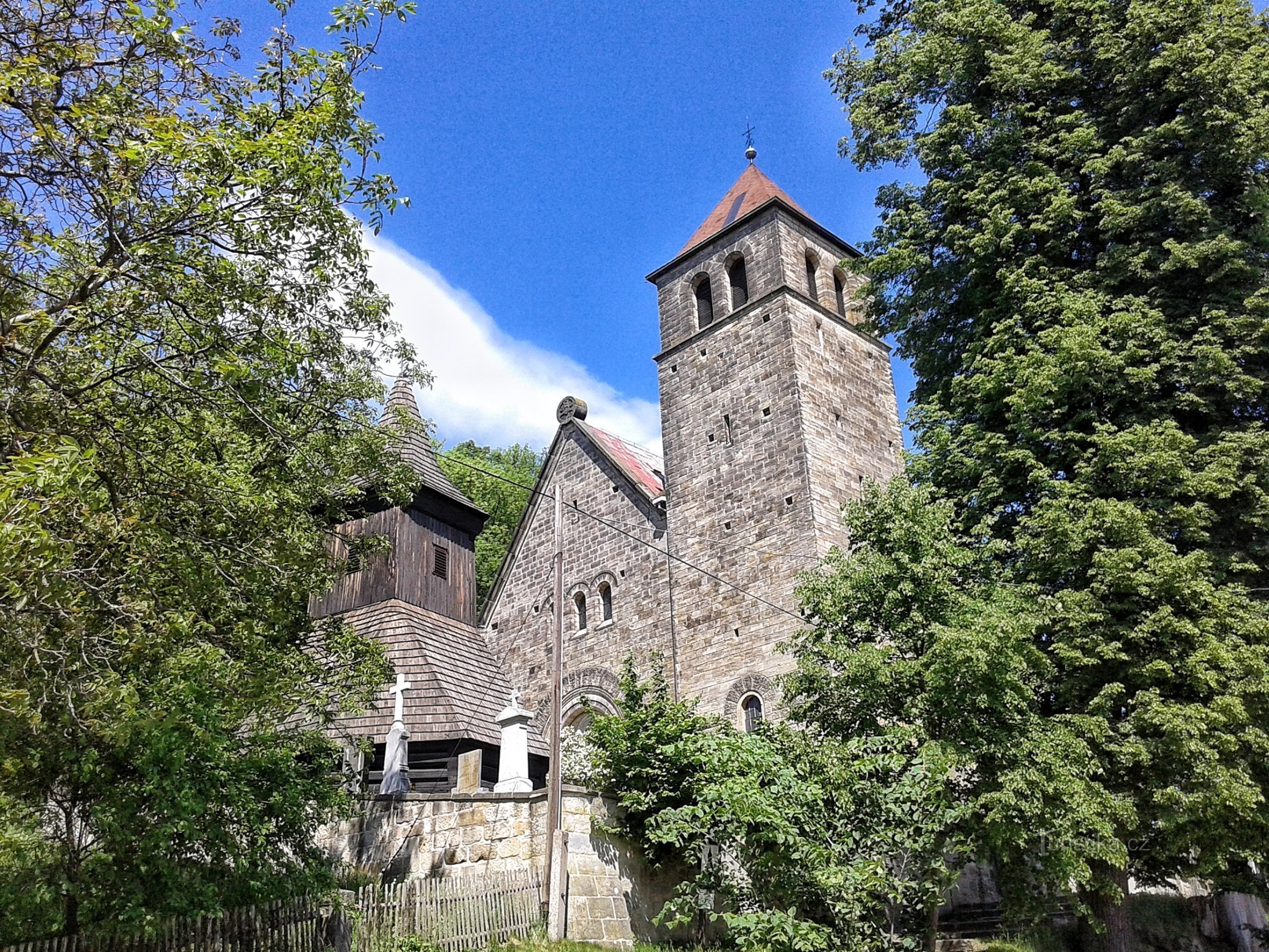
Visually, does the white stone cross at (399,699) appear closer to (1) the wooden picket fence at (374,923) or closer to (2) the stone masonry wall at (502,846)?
(2) the stone masonry wall at (502,846)

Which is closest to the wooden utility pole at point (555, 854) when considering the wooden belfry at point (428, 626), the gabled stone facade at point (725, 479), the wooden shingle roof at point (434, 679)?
the wooden belfry at point (428, 626)

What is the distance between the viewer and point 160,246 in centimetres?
677

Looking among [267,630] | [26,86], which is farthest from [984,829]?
[26,86]

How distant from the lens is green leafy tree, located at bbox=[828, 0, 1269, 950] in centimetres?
1094

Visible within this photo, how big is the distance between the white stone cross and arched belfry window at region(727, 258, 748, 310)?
37.2ft

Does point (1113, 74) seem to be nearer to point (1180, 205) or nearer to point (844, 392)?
point (1180, 205)

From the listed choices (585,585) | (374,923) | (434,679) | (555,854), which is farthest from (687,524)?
(374,923)

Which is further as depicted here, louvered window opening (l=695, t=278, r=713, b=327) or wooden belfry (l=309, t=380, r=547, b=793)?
louvered window opening (l=695, t=278, r=713, b=327)

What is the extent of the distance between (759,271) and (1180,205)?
425 inches

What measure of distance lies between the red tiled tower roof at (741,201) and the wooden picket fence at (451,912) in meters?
16.5

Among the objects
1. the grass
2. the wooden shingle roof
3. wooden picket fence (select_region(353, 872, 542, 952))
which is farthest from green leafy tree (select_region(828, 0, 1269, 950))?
the wooden shingle roof

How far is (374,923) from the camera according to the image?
9906 mm

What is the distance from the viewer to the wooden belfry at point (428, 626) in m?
17.9

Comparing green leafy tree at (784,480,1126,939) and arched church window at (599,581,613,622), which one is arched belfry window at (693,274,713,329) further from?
green leafy tree at (784,480,1126,939)
